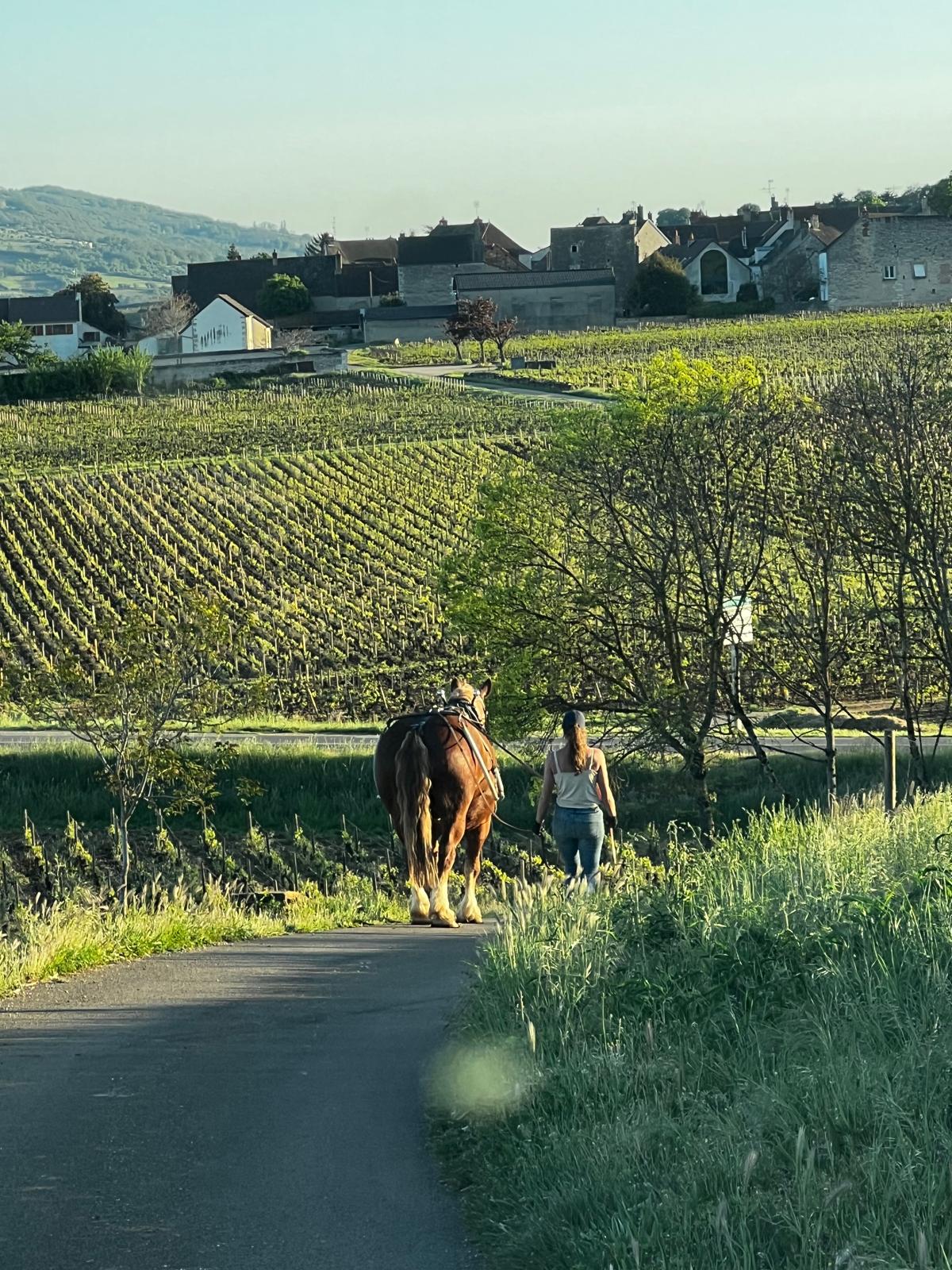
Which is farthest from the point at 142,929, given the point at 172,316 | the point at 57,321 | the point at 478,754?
the point at 57,321

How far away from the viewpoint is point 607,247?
13975 cm

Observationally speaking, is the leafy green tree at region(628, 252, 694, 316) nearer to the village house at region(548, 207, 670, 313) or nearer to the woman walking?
the village house at region(548, 207, 670, 313)

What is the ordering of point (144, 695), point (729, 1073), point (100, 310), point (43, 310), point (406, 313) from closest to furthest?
point (729, 1073)
point (144, 695)
point (406, 313)
point (43, 310)
point (100, 310)

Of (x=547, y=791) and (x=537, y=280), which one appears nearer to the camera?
(x=547, y=791)

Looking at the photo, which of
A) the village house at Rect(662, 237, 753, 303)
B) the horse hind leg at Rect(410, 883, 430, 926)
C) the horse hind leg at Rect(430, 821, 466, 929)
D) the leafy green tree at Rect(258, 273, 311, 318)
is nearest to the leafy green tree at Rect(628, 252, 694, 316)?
the village house at Rect(662, 237, 753, 303)

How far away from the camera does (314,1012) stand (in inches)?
387

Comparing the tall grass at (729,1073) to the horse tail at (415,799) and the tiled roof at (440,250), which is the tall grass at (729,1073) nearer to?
the horse tail at (415,799)

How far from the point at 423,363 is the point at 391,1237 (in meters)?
105

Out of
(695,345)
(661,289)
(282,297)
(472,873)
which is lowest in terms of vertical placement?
(472,873)

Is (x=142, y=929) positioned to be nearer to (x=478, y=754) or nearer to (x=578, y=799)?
(x=578, y=799)

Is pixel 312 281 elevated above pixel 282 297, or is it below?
Answer: above

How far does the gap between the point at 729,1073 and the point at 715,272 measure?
129809mm

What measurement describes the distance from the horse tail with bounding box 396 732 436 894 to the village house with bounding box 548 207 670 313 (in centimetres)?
12447

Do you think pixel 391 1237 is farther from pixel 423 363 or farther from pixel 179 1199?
pixel 423 363
